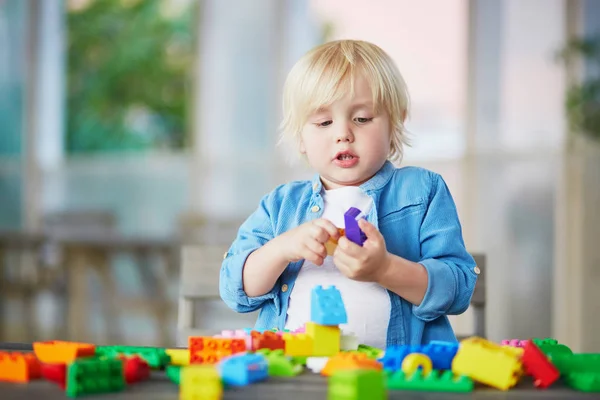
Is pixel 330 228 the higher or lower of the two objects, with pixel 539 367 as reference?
higher

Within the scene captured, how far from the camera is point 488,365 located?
25.0 inches

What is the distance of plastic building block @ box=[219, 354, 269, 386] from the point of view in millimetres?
622

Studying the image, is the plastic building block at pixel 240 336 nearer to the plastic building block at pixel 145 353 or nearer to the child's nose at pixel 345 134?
the plastic building block at pixel 145 353

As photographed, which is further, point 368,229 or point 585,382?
point 368,229

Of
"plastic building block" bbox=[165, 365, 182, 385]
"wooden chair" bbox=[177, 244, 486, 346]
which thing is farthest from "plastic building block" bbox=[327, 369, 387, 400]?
"wooden chair" bbox=[177, 244, 486, 346]

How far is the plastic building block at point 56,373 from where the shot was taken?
0.63 metres

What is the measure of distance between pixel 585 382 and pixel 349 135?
0.47 m

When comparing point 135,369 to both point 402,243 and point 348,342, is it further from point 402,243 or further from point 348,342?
point 402,243

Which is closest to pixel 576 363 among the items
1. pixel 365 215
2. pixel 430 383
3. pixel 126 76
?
pixel 430 383

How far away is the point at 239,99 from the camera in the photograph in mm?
4359

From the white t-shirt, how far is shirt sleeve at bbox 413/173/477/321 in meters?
0.05

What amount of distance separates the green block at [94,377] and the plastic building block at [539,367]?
13.8 inches

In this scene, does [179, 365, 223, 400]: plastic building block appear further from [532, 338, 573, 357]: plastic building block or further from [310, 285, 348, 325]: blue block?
[532, 338, 573, 357]: plastic building block

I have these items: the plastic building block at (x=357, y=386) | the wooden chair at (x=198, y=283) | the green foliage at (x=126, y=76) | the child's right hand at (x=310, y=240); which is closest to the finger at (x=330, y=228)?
the child's right hand at (x=310, y=240)
